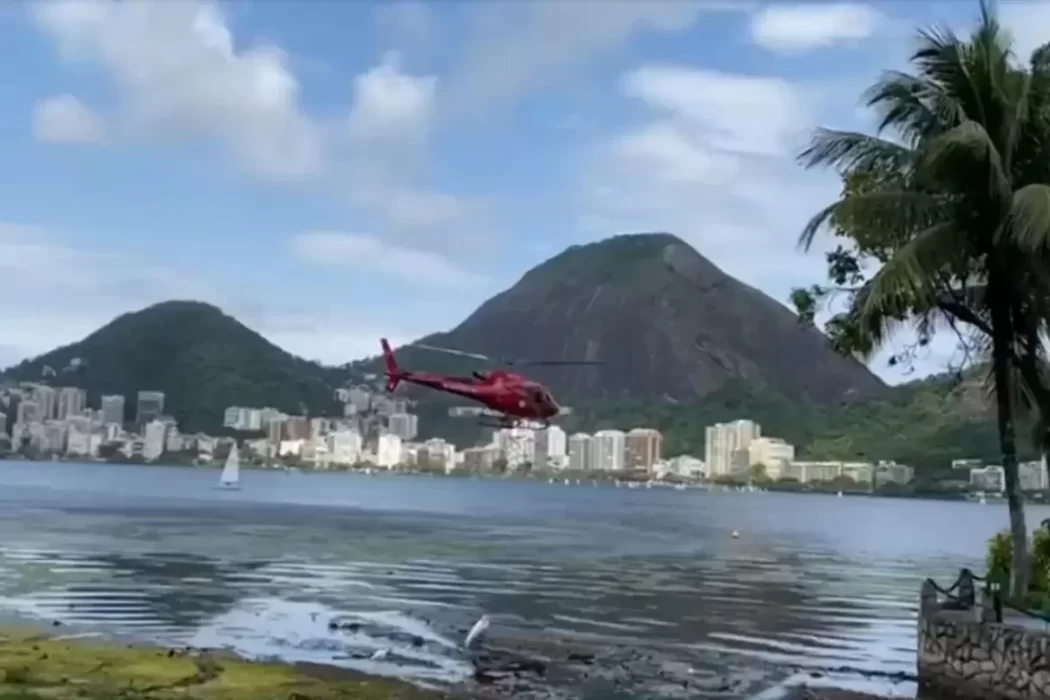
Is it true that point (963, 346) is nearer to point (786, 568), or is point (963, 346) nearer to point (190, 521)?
point (786, 568)

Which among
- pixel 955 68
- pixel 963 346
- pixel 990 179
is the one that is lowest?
pixel 963 346

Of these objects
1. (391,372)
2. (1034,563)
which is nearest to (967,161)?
(1034,563)

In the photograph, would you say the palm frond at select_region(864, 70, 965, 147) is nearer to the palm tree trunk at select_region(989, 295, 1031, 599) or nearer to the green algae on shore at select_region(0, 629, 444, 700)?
the palm tree trunk at select_region(989, 295, 1031, 599)

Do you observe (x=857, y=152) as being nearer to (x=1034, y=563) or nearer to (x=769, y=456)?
(x=1034, y=563)

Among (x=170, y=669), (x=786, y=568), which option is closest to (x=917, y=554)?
(x=786, y=568)

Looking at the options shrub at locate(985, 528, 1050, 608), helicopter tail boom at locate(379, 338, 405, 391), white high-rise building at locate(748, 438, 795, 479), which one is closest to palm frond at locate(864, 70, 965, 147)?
shrub at locate(985, 528, 1050, 608)

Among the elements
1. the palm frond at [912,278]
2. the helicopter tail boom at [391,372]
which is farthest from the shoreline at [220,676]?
the helicopter tail boom at [391,372]
